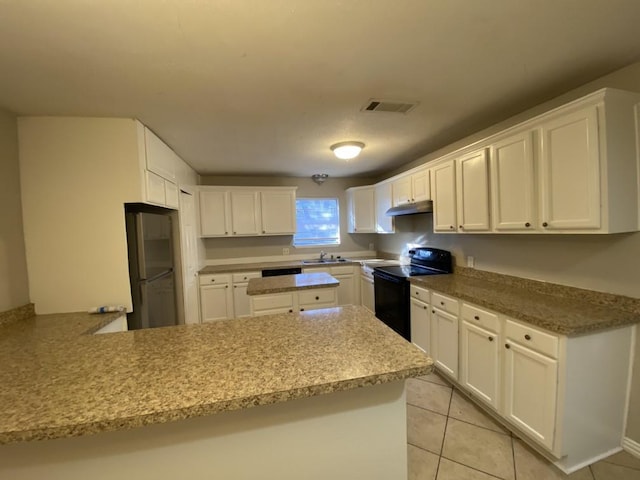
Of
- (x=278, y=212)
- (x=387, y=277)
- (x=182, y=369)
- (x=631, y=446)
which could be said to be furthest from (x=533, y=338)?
(x=278, y=212)

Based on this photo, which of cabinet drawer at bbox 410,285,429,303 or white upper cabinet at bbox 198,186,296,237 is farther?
white upper cabinet at bbox 198,186,296,237

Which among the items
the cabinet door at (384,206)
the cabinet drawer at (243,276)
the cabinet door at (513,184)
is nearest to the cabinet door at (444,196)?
the cabinet door at (513,184)

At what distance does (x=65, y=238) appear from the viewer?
6.84 feet

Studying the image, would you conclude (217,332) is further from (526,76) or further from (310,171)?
(310,171)

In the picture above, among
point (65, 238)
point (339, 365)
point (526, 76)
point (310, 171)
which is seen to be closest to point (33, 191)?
point (65, 238)

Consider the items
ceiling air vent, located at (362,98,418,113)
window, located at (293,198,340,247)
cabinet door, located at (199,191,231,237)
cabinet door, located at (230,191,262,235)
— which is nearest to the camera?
ceiling air vent, located at (362,98,418,113)

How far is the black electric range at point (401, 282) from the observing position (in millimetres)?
2938

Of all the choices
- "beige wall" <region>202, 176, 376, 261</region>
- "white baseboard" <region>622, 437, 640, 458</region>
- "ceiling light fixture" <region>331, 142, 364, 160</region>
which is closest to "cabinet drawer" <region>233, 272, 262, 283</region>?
"beige wall" <region>202, 176, 376, 261</region>

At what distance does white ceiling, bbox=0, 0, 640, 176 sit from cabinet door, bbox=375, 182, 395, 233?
1497 mm

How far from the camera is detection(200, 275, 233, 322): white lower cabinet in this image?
3.83 meters

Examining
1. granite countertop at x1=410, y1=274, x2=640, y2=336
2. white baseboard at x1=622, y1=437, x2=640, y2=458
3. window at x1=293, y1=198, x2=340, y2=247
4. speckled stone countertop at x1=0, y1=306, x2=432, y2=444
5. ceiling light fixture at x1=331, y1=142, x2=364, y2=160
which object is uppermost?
ceiling light fixture at x1=331, y1=142, x2=364, y2=160

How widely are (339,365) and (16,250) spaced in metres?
2.50

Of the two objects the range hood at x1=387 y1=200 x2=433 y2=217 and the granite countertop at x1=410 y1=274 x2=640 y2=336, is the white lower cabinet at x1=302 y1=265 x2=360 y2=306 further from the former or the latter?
the granite countertop at x1=410 y1=274 x2=640 y2=336

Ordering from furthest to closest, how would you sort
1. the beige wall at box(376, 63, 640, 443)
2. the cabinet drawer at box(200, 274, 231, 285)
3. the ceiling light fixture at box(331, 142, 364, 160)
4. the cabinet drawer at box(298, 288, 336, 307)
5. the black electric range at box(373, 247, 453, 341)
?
the cabinet drawer at box(200, 274, 231, 285), the black electric range at box(373, 247, 453, 341), the ceiling light fixture at box(331, 142, 364, 160), the cabinet drawer at box(298, 288, 336, 307), the beige wall at box(376, 63, 640, 443)
